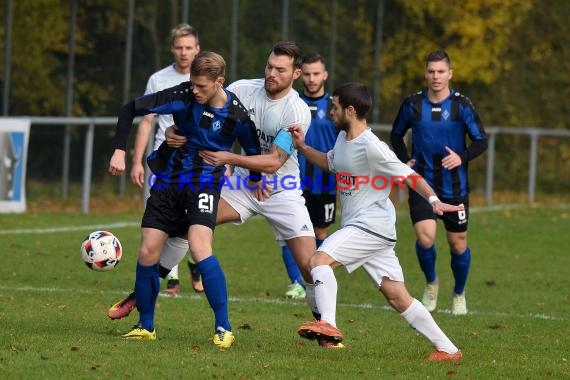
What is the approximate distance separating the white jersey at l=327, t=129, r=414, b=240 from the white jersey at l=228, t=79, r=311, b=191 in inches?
32.3

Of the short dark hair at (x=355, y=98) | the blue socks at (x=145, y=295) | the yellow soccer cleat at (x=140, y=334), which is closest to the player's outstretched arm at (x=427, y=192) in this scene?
the short dark hair at (x=355, y=98)

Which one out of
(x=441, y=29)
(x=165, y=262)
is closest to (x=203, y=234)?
(x=165, y=262)

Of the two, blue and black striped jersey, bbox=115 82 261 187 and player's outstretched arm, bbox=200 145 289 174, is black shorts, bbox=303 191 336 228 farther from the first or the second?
blue and black striped jersey, bbox=115 82 261 187

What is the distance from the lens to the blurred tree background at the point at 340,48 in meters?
19.8

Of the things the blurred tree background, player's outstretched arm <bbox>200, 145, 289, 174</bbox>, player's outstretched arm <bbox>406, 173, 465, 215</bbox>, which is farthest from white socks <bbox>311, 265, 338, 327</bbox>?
the blurred tree background

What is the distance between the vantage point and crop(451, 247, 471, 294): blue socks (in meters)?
11.4

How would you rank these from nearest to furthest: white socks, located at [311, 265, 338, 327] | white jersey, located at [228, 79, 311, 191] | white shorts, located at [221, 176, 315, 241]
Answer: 1. white socks, located at [311, 265, 338, 327]
2. white jersey, located at [228, 79, 311, 191]
3. white shorts, located at [221, 176, 315, 241]

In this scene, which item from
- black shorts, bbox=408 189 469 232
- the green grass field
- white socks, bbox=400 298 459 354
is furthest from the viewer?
black shorts, bbox=408 189 469 232

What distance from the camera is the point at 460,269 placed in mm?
11445

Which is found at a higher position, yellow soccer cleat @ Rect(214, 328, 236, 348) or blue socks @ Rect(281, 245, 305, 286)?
blue socks @ Rect(281, 245, 305, 286)

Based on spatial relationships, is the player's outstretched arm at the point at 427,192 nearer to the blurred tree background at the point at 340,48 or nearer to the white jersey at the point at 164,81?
the white jersey at the point at 164,81

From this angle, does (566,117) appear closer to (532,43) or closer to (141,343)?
(532,43)

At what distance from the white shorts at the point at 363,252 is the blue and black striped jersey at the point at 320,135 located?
3214mm

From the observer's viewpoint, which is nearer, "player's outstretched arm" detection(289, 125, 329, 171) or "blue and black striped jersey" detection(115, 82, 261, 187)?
"blue and black striped jersey" detection(115, 82, 261, 187)
